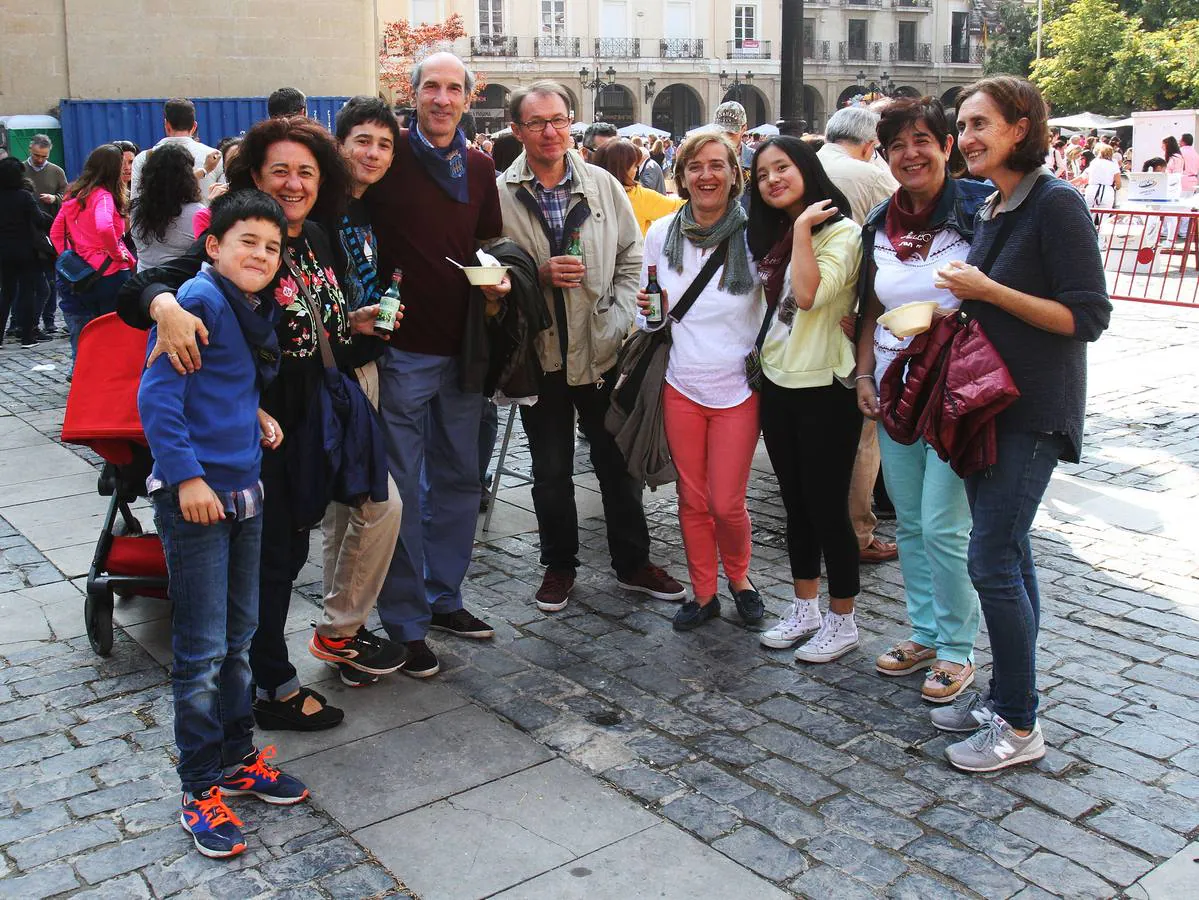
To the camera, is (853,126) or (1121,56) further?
(1121,56)

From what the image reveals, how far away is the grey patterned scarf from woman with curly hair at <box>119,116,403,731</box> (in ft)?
4.51

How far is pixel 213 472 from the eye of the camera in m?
3.34

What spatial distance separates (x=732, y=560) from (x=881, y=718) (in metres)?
1.05

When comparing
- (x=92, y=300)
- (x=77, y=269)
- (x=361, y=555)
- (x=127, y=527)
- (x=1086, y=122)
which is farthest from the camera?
(x=1086, y=122)

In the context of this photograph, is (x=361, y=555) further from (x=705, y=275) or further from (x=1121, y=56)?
(x=1121, y=56)

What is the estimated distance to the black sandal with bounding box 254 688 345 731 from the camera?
160 inches

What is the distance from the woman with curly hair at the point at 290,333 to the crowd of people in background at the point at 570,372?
0.03 ft

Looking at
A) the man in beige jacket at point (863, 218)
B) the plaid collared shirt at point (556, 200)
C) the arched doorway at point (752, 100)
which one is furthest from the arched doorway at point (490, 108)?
the plaid collared shirt at point (556, 200)

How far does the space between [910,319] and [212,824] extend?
2.54 meters

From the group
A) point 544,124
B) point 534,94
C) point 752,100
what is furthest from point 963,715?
point 752,100

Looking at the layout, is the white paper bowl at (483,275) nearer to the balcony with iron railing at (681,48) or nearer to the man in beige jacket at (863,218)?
the man in beige jacket at (863,218)

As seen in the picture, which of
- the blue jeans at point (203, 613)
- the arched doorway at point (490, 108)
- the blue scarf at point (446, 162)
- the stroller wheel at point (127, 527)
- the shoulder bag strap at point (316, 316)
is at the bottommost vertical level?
the stroller wheel at point (127, 527)

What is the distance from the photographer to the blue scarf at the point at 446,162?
4.49 meters

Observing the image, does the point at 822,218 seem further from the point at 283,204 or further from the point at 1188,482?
the point at 1188,482
